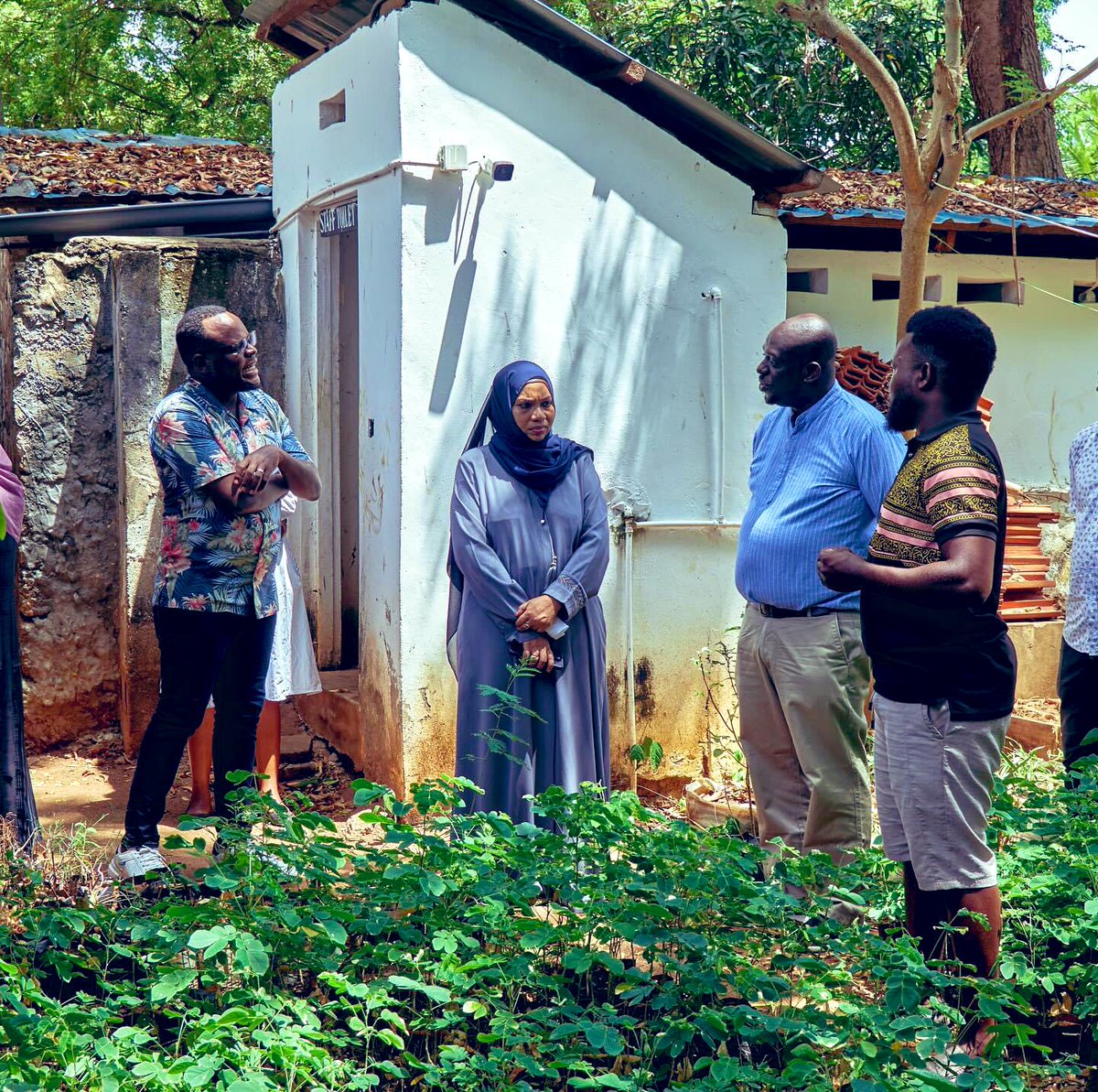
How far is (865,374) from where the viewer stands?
6.80m

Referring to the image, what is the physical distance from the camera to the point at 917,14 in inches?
458

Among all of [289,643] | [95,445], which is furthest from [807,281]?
[95,445]

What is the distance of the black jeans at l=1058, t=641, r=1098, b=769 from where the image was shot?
15.6ft

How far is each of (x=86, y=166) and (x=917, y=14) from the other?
24.4 ft

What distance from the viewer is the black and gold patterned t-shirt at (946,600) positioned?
11.2 ft

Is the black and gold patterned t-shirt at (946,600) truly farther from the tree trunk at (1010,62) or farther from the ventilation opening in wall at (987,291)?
the tree trunk at (1010,62)

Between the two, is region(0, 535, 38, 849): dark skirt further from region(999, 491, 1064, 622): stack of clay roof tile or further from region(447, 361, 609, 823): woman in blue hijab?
region(999, 491, 1064, 622): stack of clay roof tile

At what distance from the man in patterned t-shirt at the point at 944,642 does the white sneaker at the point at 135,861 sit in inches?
98.6

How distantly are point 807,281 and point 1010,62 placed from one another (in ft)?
22.1

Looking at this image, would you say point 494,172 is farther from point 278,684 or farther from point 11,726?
point 11,726

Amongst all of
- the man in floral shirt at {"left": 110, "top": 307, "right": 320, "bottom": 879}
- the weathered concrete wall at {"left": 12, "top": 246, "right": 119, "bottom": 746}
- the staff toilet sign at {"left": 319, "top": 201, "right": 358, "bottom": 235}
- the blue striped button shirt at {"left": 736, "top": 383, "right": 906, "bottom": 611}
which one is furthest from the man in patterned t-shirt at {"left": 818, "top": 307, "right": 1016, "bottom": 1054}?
the weathered concrete wall at {"left": 12, "top": 246, "right": 119, "bottom": 746}

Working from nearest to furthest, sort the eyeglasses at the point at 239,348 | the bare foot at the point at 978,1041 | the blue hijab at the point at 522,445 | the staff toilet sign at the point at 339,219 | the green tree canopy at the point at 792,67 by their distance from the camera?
the bare foot at the point at 978,1041, the eyeglasses at the point at 239,348, the blue hijab at the point at 522,445, the staff toilet sign at the point at 339,219, the green tree canopy at the point at 792,67

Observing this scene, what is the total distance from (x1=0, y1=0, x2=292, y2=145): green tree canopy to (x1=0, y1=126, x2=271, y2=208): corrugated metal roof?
8.57 metres

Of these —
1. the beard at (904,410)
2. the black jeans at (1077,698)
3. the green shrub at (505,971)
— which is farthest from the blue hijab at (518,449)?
the black jeans at (1077,698)
